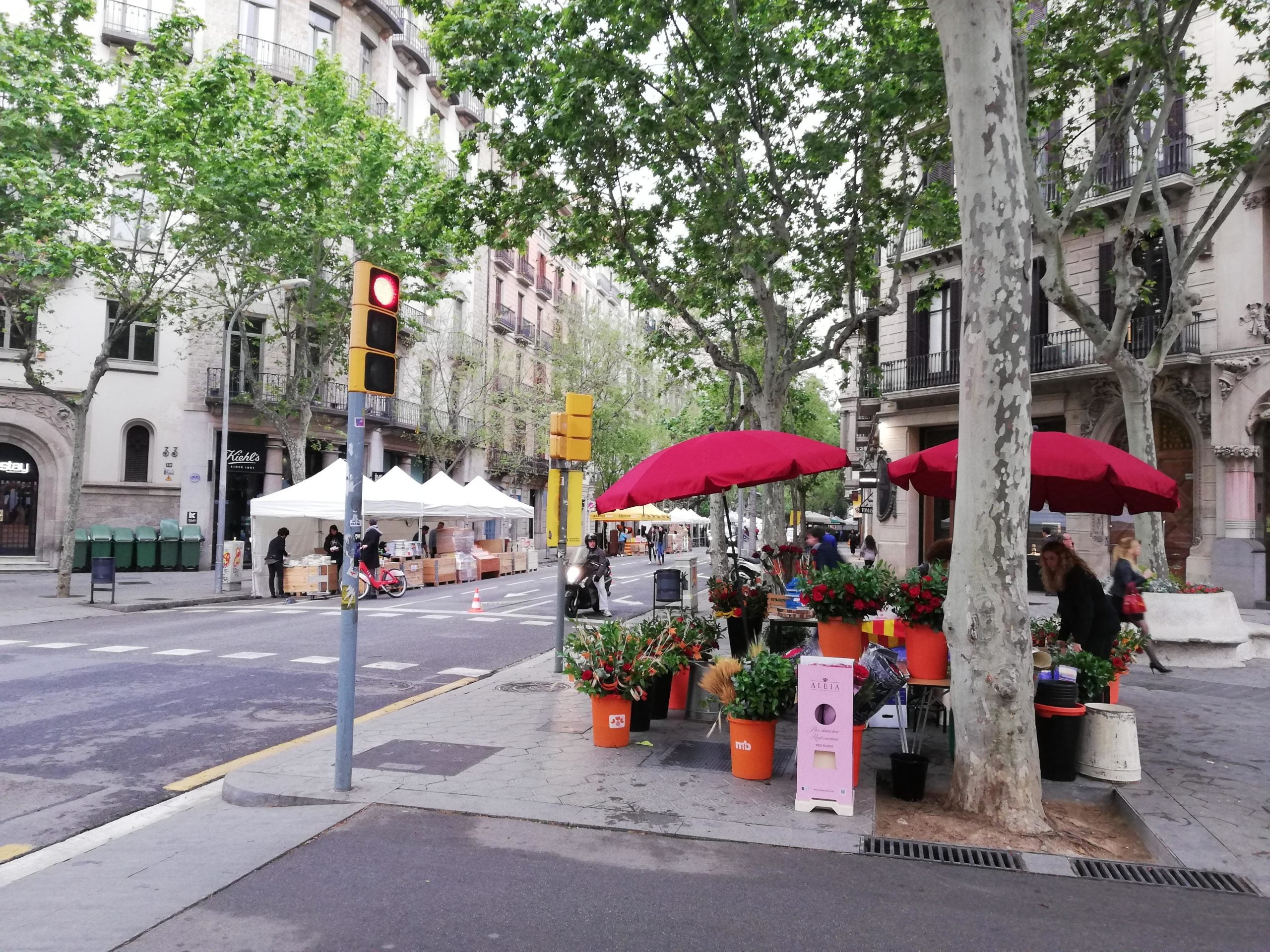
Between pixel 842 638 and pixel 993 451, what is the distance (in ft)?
9.03

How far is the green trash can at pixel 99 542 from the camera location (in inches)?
997

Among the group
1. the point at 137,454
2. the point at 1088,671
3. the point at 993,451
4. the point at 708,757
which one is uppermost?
the point at 137,454

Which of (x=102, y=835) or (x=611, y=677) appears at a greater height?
(x=611, y=677)

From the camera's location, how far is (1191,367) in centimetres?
1914

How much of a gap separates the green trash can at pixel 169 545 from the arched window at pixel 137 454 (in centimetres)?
189

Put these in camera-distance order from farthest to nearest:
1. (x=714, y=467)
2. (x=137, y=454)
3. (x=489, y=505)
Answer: (x=137, y=454)
(x=489, y=505)
(x=714, y=467)

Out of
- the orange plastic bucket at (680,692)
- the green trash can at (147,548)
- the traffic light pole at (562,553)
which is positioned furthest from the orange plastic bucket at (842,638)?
the green trash can at (147,548)

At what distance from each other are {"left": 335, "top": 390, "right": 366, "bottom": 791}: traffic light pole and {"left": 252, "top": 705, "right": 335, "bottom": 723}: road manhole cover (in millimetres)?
2628

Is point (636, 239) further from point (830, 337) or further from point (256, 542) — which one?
point (256, 542)

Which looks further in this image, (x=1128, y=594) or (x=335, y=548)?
(x=335, y=548)

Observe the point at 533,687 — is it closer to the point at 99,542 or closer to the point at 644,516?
the point at 99,542

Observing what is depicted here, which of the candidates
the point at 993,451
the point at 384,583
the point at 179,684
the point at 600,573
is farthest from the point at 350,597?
the point at 384,583

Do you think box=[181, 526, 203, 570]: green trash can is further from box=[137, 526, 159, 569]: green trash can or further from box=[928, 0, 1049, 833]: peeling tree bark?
box=[928, 0, 1049, 833]: peeling tree bark

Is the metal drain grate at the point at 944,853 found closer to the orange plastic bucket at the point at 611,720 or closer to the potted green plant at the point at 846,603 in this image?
the orange plastic bucket at the point at 611,720
